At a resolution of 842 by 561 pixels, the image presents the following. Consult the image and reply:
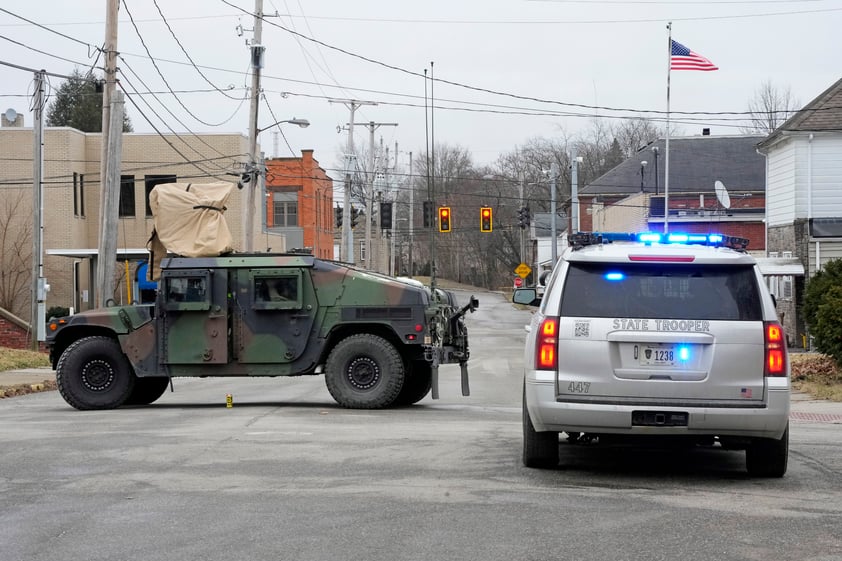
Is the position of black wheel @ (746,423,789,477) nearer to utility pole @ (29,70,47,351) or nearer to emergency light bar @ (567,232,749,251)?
emergency light bar @ (567,232,749,251)

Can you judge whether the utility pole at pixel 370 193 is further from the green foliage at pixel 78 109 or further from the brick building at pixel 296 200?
the green foliage at pixel 78 109

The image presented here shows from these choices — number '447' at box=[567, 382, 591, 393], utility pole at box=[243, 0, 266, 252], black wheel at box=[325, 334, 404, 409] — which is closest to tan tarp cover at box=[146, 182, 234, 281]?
black wheel at box=[325, 334, 404, 409]

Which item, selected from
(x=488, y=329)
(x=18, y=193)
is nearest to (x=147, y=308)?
(x=18, y=193)

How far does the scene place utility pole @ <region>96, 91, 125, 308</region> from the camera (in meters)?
23.1

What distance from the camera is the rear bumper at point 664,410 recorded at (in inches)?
306

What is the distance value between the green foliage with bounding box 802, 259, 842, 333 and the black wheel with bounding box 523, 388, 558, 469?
37.5ft

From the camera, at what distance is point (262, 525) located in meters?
6.75

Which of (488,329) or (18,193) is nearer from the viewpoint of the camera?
(18,193)

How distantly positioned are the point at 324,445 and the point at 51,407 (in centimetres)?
723

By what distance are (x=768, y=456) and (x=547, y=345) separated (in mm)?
1983

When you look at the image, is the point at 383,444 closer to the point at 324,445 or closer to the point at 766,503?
the point at 324,445

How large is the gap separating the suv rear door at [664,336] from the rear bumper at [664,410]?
0.22 ft

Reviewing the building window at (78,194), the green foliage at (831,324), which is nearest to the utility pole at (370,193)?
the building window at (78,194)

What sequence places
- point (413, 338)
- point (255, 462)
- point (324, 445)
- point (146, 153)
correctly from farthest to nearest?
point (146, 153) < point (413, 338) < point (324, 445) < point (255, 462)
